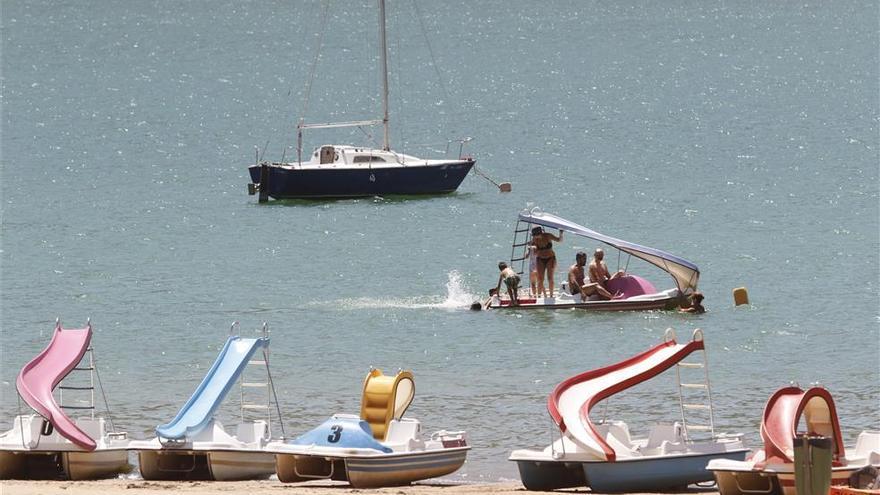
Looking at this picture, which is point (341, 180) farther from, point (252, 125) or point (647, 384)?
point (252, 125)

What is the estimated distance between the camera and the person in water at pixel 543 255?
36469mm

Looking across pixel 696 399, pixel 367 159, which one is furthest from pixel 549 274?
pixel 367 159

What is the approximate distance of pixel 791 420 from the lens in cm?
2053

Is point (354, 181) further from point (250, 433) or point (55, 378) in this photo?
point (250, 433)

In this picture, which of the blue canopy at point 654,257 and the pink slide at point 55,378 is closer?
the pink slide at point 55,378

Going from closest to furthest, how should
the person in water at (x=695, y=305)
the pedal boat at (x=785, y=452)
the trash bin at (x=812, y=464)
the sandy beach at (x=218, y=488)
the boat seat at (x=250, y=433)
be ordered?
1. the trash bin at (x=812, y=464)
2. the pedal boat at (x=785, y=452)
3. the sandy beach at (x=218, y=488)
4. the boat seat at (x=250, y=433)
5. the person in water at (x=695, y=305)

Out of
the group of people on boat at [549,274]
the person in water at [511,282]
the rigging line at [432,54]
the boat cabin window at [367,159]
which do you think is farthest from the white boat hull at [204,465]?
the rigging line at [432,54]

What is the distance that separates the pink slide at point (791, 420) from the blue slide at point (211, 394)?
6.66 metres

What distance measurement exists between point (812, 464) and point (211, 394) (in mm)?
9028

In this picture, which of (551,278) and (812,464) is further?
(551,278)

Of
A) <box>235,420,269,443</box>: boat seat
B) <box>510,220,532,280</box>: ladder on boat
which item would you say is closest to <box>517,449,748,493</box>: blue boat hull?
<box>235,420,269,443</box>: boat seat

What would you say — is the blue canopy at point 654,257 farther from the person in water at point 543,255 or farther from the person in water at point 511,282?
the person in water at point 511,282

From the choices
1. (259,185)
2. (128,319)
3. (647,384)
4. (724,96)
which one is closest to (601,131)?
(724,96)

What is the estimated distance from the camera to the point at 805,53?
442 feet
